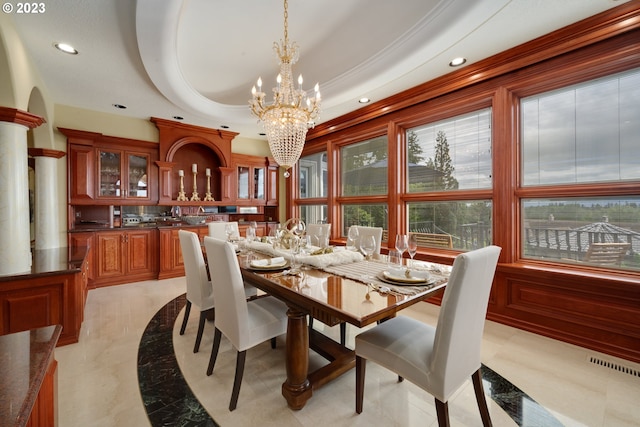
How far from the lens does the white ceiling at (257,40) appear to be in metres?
2.19

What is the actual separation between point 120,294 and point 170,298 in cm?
80

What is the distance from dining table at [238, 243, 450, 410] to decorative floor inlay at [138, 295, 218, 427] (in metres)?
0.56

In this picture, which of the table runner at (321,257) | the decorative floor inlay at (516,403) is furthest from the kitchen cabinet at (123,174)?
the decorative floor inlay at (516,403)

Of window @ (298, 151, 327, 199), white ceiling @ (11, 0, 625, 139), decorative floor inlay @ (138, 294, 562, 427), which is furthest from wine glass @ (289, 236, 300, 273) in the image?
window @ (298, 151, 327, 199)

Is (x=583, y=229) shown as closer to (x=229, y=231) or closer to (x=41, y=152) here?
(x=229, y=231)

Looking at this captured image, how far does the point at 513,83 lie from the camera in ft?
9.18

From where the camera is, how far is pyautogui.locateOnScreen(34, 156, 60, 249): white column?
3.51 m

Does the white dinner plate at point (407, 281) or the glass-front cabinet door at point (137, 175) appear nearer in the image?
the white dinner plate at point (407, 281)

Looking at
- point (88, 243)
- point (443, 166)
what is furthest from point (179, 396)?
point (443, 166)

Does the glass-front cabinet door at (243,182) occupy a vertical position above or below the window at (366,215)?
above

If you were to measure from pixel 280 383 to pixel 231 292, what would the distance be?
80 cm

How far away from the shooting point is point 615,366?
6.88ft

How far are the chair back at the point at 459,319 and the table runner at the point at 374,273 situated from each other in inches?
10.4

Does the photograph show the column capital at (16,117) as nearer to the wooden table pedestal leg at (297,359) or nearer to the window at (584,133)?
the wooden table pedestal leg at (297,359)
